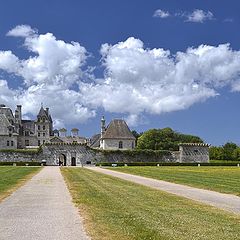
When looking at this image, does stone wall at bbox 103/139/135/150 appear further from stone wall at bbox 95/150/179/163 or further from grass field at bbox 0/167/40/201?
grass field at bbox 0/167/40/201

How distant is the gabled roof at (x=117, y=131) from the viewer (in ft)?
300

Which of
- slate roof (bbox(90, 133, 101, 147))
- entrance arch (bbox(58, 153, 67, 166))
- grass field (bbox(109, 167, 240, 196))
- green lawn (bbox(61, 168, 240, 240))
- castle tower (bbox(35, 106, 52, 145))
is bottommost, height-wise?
green lawn (bbox(61, 168, 240, 240))

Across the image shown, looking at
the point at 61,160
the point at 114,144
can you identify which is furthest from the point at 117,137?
the point at 61,160

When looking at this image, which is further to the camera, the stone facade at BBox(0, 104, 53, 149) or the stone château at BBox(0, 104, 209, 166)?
the stone facade at BBox(0, 104, 53, 149)

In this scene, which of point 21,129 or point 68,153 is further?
point 21,129

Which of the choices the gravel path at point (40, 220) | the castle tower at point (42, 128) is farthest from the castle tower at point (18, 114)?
the gravel path at point (40, 220)

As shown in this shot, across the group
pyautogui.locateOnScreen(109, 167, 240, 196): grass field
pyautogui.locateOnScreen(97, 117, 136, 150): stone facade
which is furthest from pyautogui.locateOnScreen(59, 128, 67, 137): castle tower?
pyautogui.locateOnScreen(109, 167, 240, 196): grass field

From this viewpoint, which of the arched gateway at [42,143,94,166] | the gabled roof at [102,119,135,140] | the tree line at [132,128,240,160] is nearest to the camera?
the arched gateway at [42,143,94,166]

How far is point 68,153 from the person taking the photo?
79.7 metres

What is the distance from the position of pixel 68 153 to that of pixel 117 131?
15630mm

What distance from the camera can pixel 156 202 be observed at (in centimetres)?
1515

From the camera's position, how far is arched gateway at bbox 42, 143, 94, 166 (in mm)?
78312

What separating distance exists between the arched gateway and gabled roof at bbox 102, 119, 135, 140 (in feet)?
41.4

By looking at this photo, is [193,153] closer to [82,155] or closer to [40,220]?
[82,155]
